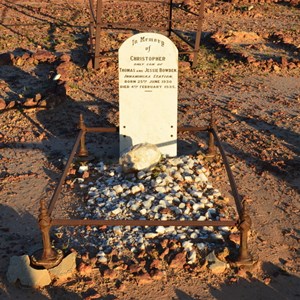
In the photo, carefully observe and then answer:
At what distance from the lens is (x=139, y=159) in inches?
245

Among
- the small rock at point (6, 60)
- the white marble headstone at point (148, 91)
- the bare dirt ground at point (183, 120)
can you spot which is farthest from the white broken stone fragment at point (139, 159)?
the small rock at point (6, 60)

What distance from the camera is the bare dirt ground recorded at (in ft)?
15.0

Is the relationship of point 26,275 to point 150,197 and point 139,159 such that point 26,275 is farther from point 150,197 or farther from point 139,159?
point 139,159

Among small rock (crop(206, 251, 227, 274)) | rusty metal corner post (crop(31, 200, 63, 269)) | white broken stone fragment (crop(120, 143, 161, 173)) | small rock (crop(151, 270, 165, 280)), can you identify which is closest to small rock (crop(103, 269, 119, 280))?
small rock (crop(151, 270, 165, 280))

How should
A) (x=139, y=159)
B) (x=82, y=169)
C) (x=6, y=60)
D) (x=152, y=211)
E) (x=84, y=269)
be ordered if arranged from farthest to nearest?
(x=6, y=60) < (x=82, y=169) < (x=139, y=159) < (x=152, y=211) < (x=84, y=269)

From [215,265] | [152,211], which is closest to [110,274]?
[215,265]

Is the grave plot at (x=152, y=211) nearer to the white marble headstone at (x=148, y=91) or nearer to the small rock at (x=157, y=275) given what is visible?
the small rock at (x=157, y=275)

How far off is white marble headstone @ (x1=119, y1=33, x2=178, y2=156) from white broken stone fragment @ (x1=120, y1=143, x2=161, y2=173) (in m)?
0.40

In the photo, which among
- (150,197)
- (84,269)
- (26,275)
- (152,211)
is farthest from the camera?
(150,197)

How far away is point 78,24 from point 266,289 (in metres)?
10.8

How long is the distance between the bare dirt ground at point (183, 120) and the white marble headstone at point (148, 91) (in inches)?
18.7

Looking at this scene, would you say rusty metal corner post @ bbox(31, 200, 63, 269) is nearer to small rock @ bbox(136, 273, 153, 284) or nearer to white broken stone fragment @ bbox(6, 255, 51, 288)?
white broken stone fragment @ bbox(6, 255, 51, 288)

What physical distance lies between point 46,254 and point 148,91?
2.71 m

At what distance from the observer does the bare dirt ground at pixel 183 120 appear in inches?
180
